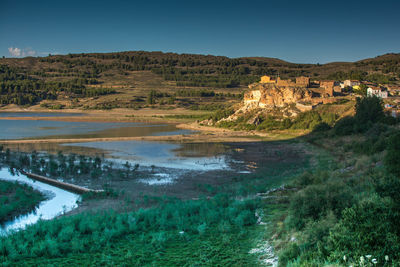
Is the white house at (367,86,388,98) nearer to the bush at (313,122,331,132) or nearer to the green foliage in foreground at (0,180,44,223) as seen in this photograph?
the bush at (313,122,331,132)

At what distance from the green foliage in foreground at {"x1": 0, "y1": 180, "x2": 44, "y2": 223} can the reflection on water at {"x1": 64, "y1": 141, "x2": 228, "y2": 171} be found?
966 cm

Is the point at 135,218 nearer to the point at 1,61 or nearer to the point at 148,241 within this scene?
the point at 148,241

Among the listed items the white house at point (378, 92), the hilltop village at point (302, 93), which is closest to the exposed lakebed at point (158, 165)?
the hilltop village at point (302, 93)

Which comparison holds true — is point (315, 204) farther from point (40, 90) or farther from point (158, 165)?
point (40, 90)

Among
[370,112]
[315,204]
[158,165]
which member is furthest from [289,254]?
[370,112]

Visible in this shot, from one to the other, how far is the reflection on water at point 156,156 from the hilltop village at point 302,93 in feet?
79.8

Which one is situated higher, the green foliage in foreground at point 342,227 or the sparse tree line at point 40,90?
the sparse tree line at point 40,90

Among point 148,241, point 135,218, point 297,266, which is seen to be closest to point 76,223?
A: point 135,218

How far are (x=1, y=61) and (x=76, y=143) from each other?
144614mm

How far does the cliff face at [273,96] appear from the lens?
181ft

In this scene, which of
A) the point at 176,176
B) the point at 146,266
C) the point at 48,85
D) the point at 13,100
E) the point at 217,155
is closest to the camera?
the point at 146,266

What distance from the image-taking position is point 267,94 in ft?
193

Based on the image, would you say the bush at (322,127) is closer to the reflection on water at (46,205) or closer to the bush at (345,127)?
the bush at (345,127)

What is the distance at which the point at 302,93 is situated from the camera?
181 feet
